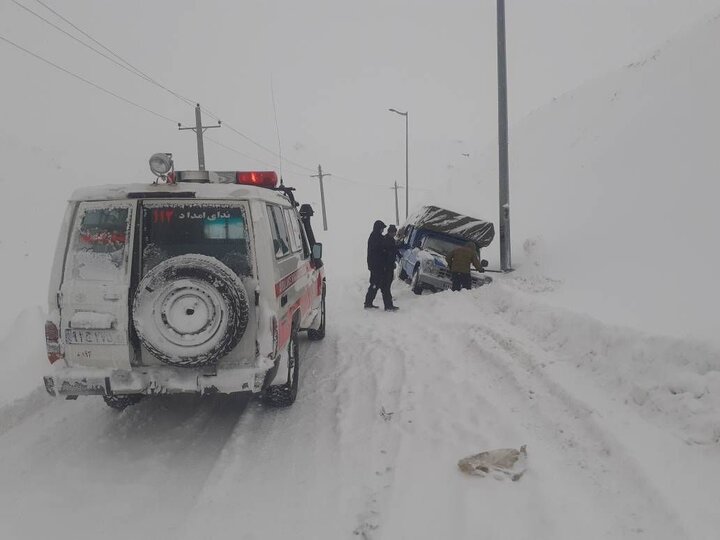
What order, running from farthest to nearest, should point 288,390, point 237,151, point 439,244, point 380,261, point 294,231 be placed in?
point 237,151
point 439,244
point 380,261
point 294,231
point 288,390

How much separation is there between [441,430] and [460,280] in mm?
6500

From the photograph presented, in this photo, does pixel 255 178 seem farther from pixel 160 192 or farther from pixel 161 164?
pixel 160 192

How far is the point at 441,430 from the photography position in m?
4.15

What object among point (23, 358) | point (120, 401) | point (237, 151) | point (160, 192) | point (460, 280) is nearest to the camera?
point (160, 192)

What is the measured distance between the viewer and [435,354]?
636 centimetres

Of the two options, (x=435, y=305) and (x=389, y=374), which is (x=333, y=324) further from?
(x=389, y=374)

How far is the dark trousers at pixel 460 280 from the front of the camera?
10289 millimetres

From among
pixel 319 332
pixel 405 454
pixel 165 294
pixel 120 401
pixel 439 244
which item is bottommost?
pixel 405 454

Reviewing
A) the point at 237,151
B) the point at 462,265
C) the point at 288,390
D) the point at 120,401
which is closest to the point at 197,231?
the point at 288,390

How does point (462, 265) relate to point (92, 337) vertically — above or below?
above

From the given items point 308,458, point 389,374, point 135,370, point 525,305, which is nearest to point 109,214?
point 135,370

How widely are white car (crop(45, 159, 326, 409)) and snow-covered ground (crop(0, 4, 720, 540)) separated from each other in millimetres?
695

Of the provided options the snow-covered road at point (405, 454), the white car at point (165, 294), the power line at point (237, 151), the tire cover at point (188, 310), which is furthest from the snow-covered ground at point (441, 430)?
the power line at point (237, 151)

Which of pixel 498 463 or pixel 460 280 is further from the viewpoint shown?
pixel 460 280
